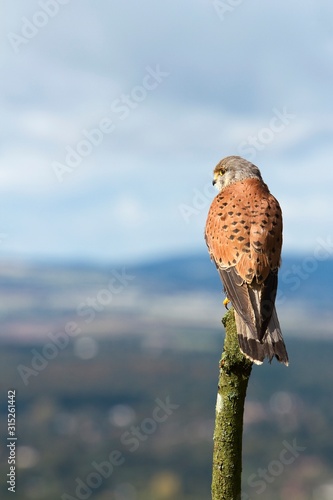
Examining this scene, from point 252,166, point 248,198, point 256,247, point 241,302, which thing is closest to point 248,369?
point 241,302

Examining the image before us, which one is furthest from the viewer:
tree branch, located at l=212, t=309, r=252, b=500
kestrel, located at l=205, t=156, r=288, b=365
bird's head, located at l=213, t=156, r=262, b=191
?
bird's head, located at l=213, t=156, r=262, b=191

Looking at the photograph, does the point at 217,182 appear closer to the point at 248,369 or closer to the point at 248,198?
the point at 248,198

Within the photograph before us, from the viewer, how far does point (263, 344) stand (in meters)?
4.62

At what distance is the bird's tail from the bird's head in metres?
2.57

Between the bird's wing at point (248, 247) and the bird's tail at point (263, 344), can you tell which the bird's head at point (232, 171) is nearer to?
the bird's wing at point (248, 247)

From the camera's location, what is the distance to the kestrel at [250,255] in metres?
4.73

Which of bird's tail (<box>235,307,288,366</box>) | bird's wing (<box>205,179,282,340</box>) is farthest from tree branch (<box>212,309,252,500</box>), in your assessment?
bird's wing (<box>205,179,282,340</box>)

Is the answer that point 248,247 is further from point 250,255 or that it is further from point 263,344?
point 263,344

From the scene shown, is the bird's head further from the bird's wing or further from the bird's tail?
the bird's tail

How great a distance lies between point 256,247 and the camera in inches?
219

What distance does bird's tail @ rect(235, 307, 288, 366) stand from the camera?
4.46 metres

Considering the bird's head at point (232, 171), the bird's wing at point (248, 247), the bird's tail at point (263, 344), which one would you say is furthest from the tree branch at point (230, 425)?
the bird's head at point (232, 171)

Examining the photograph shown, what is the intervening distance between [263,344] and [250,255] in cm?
117

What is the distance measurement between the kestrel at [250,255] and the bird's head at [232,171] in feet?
0.34
